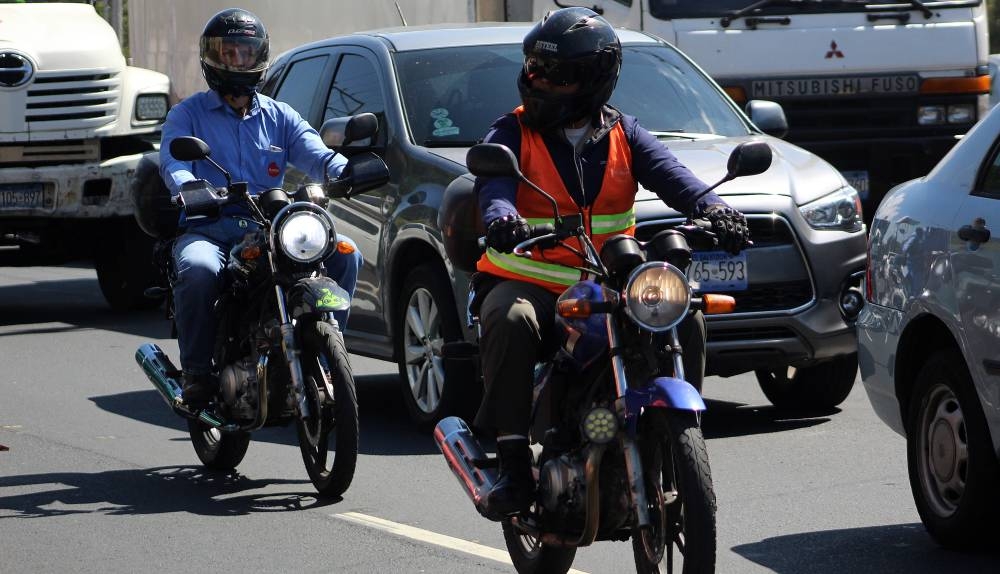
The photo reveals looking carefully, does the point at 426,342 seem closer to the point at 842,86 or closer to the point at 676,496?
the point at 676,496

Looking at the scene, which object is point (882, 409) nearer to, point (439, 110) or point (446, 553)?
point (446, 553)

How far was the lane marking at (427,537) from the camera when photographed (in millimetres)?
6293

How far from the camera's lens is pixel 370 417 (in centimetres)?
942

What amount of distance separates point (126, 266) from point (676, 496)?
9.98m

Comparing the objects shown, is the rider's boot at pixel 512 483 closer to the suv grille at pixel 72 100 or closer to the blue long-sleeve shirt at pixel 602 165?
the blue long-sleeve shirt at pixel 602 165

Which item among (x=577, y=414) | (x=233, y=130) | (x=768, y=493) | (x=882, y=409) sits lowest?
(x=768, y=493)

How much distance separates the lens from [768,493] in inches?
282

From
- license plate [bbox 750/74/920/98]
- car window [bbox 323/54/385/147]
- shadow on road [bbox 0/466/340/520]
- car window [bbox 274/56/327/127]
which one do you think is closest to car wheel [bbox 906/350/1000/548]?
shadow on road [bbox 0/466/340/520]

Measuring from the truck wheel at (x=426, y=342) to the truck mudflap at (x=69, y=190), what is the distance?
5.23 m

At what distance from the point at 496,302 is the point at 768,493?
85.8 inches

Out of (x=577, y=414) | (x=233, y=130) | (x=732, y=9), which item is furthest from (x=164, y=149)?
(x=732, y=9)

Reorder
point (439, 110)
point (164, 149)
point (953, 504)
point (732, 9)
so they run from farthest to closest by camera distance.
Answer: point (732, 9)
point (439, 110)
point (164, 149)
point (953, 504)

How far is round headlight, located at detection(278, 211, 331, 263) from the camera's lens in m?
7.20

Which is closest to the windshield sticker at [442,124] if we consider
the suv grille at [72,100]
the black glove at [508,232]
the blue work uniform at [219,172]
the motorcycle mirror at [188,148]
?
the blue work uniform at [219,172]
